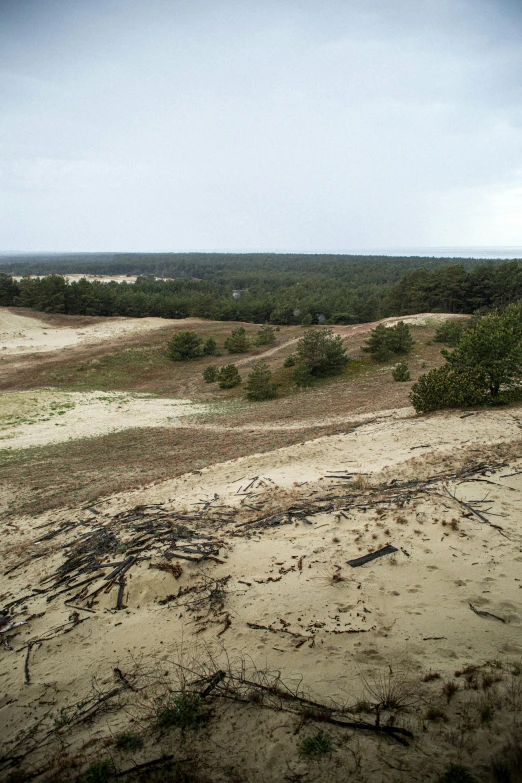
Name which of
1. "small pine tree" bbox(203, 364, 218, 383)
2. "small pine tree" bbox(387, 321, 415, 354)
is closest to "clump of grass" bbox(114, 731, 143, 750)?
"small pine tree" bbox(203, 364, 218, 383)

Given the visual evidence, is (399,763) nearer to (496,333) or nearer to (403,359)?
(496,333)

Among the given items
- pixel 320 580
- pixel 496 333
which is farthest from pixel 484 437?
pixel 320 580

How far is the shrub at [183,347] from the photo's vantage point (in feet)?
137

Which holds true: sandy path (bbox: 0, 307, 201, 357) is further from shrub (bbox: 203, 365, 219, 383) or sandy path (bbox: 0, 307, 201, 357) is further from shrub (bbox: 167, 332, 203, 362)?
shrub (bbox: 203, 365, 219, 383)

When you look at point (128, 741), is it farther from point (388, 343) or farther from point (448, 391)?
point (388, 343)

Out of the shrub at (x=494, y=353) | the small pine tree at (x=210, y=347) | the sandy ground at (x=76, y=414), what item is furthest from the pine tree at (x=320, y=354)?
the small pine tree at (x=210, y=347)

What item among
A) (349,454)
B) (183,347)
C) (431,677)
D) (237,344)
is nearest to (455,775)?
(431,677)

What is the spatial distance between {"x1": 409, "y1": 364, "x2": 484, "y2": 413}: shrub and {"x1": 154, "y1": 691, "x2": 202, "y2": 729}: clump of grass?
13808 millimetres

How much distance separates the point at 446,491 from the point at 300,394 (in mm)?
19590

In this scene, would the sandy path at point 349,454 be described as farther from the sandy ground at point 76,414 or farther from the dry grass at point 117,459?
the sandy ground at point 76,414

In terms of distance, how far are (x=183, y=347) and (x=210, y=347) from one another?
3.35m

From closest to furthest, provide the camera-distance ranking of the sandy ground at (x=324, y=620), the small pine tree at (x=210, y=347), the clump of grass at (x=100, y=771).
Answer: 1. the clump of grass at (x=100, y=771)
2. the sandy ground at (x=324, y=620)
3. the small pine tree at (x=210, y=347)

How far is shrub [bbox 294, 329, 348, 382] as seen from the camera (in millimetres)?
29281

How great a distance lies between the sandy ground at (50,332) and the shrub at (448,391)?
4326 centimetres
